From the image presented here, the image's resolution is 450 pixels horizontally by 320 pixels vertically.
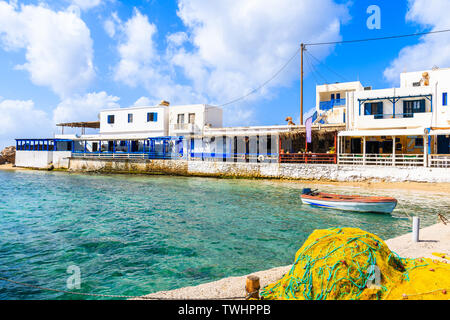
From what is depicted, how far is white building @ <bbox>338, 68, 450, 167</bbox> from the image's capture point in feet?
76.5

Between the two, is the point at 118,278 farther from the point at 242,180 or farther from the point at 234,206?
the point at 242,180

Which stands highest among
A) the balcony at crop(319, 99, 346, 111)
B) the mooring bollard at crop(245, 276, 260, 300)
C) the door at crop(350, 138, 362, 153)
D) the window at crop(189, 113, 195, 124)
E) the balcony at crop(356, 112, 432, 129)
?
the balcony at crop(319, 99, 346, 111)

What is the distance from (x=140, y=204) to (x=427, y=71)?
31650mm

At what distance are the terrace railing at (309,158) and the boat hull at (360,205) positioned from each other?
1236 cm

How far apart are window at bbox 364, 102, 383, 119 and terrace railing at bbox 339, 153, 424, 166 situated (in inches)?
166

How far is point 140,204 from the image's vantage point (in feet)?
54.3

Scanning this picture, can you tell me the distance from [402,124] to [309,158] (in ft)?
29.8

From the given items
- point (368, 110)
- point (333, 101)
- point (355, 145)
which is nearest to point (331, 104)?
point (333, 101)

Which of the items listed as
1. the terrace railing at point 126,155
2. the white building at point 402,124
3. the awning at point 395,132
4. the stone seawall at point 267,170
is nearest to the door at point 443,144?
the white building at point 402,124

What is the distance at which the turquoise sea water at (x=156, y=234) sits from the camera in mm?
6902

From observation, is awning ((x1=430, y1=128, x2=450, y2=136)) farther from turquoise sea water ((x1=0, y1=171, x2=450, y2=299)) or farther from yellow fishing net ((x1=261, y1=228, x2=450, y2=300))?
yellow fishing net ((x1=261, y1=228, x2=450, y2=300))

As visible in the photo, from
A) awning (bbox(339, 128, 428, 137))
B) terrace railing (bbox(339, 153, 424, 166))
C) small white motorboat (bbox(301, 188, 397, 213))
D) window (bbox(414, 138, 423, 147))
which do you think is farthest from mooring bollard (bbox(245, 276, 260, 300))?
window (bbox(414, 138, 423, 147))

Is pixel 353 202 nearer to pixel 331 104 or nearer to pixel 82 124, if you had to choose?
pixel 331 104

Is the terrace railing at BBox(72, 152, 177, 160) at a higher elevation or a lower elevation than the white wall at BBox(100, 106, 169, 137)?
lower
